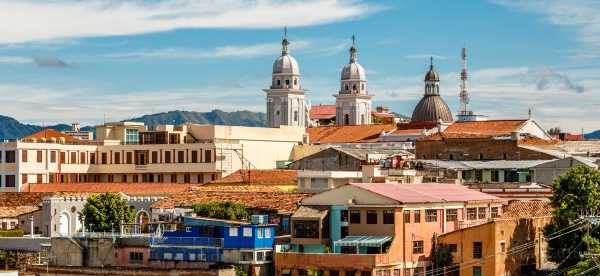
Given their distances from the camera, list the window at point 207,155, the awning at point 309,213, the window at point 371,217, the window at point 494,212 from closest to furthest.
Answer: the window at point 371,217
the awning at point 309,213
the window at point 494,212
the window at point 207,155

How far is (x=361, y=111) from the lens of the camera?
174 meters

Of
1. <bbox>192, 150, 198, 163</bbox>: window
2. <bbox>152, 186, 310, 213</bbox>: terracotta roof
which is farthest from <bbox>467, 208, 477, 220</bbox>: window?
<bbox>192, 150, 198, 163</bbox>: window

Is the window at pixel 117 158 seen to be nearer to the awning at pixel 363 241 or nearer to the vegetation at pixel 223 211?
the vegetation at pixel 223 211

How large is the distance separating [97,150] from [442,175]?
127ft

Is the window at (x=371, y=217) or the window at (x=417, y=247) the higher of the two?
the window at (x=371, y=217)

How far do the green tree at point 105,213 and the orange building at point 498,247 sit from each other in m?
23.6

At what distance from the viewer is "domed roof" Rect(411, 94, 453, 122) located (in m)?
148

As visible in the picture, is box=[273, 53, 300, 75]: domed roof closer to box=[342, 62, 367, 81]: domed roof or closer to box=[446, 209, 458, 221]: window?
box=[342, 62, 367, 81]: domed roof

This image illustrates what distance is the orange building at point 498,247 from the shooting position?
57.4 meters

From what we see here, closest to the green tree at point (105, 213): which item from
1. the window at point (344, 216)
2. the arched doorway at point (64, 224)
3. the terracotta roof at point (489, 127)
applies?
the arched doorway at point (64, 224)

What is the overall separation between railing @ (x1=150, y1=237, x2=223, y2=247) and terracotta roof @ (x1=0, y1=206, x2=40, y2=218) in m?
24.8

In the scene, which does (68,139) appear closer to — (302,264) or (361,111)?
(302,264)

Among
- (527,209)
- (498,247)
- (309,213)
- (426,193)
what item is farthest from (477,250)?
(309,213)

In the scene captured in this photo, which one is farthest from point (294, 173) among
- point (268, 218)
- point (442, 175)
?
point (268, 218)
